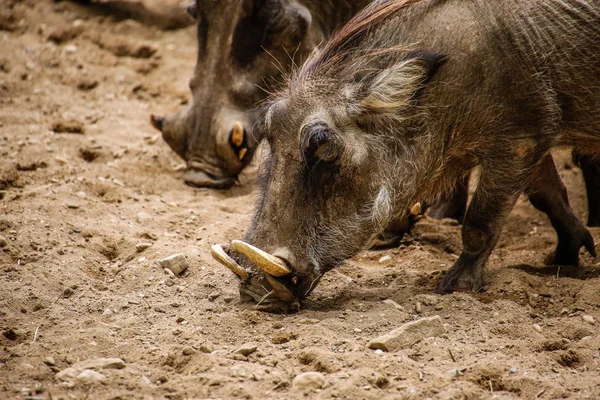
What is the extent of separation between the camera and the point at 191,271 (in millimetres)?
3785

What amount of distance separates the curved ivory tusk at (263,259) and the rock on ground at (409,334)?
480mm

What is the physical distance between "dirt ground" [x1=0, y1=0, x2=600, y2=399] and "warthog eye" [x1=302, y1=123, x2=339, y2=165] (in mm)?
641

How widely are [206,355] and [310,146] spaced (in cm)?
97

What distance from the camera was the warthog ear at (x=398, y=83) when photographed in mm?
3408

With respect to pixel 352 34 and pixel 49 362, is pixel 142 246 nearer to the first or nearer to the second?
pixel 49 362

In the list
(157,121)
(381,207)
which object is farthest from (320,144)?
(157,121)

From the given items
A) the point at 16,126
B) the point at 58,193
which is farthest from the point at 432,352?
the point at 16,126

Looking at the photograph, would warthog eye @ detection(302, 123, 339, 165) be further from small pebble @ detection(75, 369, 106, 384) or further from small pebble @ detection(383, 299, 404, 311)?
small pebble @ detection(75, 369, 106, 384)

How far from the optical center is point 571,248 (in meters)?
4.06

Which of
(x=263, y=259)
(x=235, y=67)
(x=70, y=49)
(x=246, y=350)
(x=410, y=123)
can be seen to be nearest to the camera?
(x=246, y=350)

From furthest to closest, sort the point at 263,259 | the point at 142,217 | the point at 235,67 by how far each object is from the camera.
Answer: the point at 235,67
the point at 142,217
the point at 263,259

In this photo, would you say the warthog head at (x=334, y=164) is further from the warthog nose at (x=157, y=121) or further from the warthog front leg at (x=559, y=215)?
the warthog nose at (x=157, y=121)

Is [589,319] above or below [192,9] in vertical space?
below

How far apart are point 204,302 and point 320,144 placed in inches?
32.8
